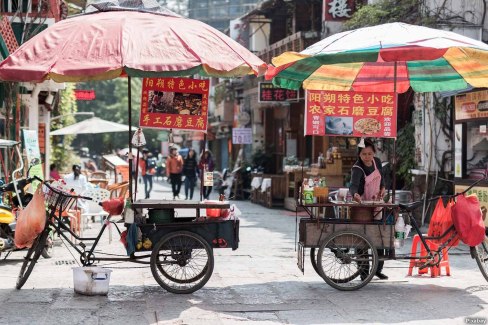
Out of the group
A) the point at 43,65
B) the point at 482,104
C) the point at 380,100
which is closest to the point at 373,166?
the point at 380,100

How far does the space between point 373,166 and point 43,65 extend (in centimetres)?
398

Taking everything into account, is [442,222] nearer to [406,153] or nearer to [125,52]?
[125,52]

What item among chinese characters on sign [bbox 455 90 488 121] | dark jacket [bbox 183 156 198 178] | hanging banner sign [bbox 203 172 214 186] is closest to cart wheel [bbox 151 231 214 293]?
hanging banner sign [bbox 203 172 214 186]

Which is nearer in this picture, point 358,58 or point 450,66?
point 358,58

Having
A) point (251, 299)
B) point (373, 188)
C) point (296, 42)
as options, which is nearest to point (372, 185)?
point (373, 188)

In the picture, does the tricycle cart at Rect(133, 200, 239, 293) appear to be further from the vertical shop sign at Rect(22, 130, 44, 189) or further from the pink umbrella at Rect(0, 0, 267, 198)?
the vertical shop sign at Rect(22, 130, 44, 189)

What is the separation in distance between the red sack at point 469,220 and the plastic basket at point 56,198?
4.32 m

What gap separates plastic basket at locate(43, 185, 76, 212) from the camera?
8578 millimetres

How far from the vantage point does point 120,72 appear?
803 cm

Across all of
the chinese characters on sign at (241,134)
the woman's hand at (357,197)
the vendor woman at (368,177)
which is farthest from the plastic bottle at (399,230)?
the chinese characters on sign at (241,134)

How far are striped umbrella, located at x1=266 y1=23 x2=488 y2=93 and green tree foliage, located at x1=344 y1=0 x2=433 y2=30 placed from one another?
22.0ft

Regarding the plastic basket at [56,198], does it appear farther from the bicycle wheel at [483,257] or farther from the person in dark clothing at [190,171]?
the person in dark clothing at [190,171]

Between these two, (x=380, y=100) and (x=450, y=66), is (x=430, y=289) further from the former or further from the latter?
(x=450, y=66)

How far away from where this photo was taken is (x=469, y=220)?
28.3 ft
